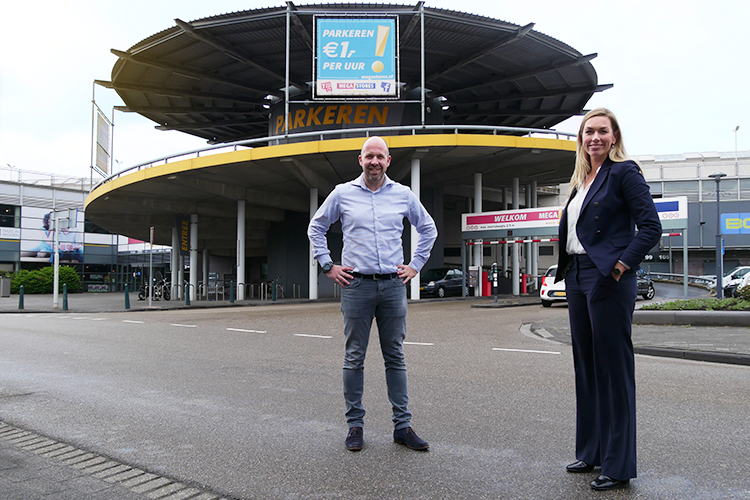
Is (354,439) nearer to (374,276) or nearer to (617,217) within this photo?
(374,276)

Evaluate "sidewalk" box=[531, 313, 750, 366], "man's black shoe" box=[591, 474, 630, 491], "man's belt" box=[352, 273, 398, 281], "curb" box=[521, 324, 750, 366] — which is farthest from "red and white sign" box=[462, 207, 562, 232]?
"man's black shoe" box=[591, 474, 630, 491]

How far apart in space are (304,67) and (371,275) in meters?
25.4

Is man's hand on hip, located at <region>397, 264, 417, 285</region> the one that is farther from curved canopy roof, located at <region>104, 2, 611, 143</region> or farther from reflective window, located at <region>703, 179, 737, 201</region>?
reflective window, located at <region>703, 179, 737, 201</region>

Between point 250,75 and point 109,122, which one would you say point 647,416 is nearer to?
point 250,75

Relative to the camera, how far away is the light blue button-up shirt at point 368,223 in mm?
3568

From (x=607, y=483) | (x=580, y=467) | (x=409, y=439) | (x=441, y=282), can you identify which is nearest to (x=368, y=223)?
(x=409, y=439)

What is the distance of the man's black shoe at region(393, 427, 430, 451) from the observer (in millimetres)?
3329

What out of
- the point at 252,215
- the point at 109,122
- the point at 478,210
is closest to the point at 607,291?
the point at 478,210

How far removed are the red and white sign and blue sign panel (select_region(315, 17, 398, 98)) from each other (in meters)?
6.40

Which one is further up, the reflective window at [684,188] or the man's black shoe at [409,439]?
the reflective window at [684,188]

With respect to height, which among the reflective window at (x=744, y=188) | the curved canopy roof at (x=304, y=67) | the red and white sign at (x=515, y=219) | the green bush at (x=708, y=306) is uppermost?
the curved canopy roof at (x=304, y=67)

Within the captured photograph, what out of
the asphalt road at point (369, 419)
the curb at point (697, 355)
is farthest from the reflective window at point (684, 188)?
the asphalt road at point (369, 419)

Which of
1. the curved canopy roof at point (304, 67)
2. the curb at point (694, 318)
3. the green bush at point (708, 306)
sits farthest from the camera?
the curved canopy roof at point (304, 67)

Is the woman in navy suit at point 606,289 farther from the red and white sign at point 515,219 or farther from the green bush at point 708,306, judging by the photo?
the red and white sign at point 515,219
